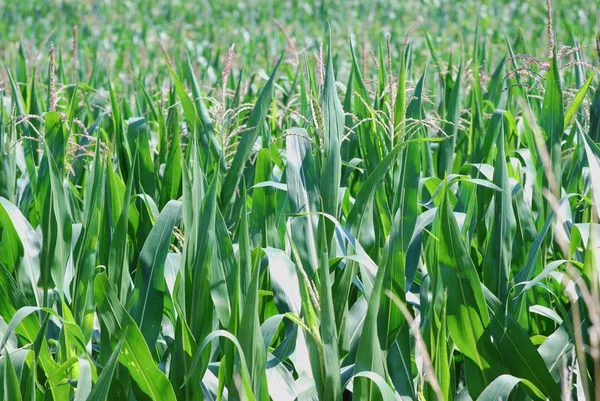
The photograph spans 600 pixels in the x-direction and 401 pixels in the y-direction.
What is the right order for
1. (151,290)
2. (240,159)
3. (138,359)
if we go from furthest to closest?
(240,159) < (151,290) < (138,359)

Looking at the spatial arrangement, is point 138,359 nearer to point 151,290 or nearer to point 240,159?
point 151,290

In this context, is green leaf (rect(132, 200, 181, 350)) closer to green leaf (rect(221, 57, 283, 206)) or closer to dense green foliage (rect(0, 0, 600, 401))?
dense green foliage (rect(0, 0, 600, 401))

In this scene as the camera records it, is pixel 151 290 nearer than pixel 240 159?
Yes

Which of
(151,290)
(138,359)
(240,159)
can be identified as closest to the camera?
(138,359)

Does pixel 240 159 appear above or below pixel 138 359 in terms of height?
above

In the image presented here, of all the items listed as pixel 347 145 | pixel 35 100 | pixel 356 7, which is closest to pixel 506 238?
pixel 347 145

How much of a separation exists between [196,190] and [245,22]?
29.8 ft

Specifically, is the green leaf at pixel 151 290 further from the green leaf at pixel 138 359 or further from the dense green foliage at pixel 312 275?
the green leaf at pixel 138 359

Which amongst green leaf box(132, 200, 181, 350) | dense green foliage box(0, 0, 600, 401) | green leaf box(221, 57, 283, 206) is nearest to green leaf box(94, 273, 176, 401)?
dense green foliage box(0, 0, 600, 401)

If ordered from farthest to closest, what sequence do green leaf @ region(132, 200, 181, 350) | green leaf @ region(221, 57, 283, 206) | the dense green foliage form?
green leaf @ region(221, 57, 283, 206) < green leaf @ region(132, 200, 181, 350) < the dense green foliage

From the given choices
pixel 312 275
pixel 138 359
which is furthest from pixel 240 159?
pixel 138 359

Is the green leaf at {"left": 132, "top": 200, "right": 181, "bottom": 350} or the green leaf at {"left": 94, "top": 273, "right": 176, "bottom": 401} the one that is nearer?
the green leaf at {"left": 94, "top": 273, "right": 176, "bottom": 401}

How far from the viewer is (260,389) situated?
1.38 metres

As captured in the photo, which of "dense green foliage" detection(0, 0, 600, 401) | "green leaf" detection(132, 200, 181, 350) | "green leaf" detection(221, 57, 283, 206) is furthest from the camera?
"green leaf" detection(221, 57, 283, 206)
